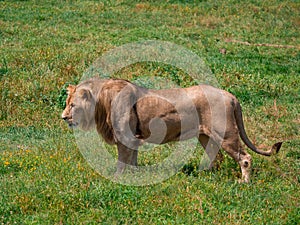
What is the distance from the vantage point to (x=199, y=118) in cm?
891

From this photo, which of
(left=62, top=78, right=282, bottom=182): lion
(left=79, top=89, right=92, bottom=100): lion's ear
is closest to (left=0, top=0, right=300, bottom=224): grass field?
(left=62, top=78, right=282, bottom=182): lion

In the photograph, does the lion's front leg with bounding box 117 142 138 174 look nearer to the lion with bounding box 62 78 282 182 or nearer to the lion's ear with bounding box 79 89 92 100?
the lion with bounding box 62 78 282 182

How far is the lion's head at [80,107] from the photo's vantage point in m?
8.89

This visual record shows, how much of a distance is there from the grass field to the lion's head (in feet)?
1.96

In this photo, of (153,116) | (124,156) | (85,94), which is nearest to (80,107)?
(85,94)

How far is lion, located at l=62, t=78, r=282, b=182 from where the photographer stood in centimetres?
884

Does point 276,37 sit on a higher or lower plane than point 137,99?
lower

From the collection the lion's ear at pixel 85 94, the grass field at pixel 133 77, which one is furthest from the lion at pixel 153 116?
the grass field at pixel 133 77

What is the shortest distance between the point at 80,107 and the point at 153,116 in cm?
107

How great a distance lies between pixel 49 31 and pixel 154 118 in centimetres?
1246

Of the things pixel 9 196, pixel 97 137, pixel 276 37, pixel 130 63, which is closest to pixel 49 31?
pixel 130 63

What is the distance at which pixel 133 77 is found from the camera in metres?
15.0

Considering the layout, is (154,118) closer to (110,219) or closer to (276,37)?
(110,219)

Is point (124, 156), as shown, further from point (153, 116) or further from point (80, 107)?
point (80, 107)
